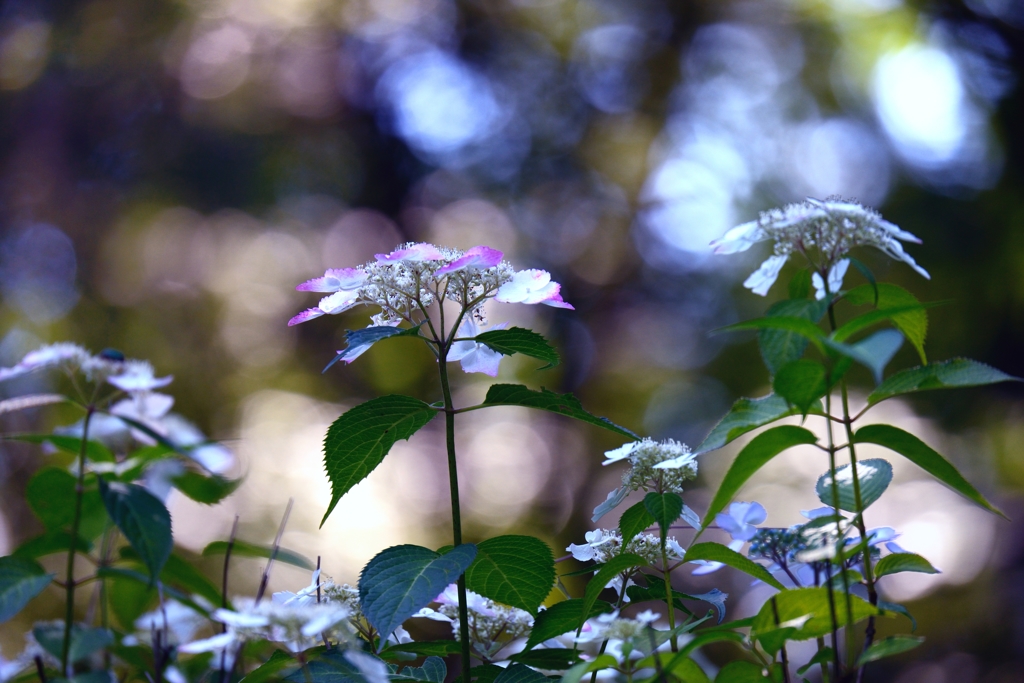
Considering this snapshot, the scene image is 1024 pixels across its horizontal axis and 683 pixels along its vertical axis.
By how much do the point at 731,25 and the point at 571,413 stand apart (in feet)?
14.0

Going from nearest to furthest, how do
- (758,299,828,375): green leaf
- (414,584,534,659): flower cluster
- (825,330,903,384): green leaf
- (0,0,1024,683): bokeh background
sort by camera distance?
(825,330,903,384): green leaf < (758,299,828,375): green leaf < (414,584,534,659): flower cluster < (0,0,1024,683): bokeh background

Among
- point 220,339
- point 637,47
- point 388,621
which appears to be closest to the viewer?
point 388,621

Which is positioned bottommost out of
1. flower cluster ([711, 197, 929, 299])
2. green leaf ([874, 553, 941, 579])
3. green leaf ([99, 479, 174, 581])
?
green leaf ([99, 479, 174, 581])

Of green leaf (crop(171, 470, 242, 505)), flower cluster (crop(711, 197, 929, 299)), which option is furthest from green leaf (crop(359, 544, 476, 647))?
flower cluster (crop(711, 197, 929, 299))

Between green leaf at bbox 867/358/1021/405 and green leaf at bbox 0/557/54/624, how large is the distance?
0.59m

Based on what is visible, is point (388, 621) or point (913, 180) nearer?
point (388, 621)

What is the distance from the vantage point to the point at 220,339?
3.48 m

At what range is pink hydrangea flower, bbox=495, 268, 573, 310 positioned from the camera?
609 millimetres

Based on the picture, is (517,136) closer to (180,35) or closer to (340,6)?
(340,6)

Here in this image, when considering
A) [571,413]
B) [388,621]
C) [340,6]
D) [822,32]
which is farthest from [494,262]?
[822,32]

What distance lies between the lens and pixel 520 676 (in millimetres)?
528

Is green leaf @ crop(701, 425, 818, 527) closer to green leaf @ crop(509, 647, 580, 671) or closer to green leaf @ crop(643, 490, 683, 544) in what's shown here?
green leaf @ crop(643, 490, 683, 544)

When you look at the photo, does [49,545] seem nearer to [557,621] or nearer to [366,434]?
[366,434]

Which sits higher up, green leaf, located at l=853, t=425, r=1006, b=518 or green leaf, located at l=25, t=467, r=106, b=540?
green leaf, located at l=853, t=425, r=1006, b=518
